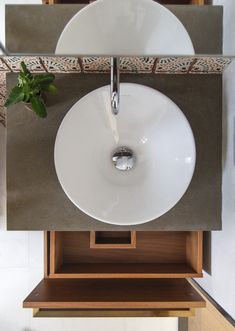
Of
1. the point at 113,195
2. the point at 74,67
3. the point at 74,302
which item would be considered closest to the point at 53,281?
the point at 74,302

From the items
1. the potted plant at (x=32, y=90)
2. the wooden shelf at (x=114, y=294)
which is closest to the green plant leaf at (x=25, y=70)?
the potted plant at (x=32, y=90)

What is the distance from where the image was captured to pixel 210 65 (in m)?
1.10

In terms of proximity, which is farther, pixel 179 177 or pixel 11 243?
pixel 11 243

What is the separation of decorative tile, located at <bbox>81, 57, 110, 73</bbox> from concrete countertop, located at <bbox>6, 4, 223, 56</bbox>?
10cm

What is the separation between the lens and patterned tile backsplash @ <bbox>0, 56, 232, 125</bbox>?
3.49ft

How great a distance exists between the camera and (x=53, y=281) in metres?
1.41

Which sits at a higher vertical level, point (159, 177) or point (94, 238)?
point (159, 177)

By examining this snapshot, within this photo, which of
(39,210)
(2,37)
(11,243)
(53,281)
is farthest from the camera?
(11,243)

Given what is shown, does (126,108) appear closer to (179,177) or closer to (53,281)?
(179,177)

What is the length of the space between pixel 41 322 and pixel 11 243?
39cm

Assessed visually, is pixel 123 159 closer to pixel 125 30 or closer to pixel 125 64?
pixel 125 64

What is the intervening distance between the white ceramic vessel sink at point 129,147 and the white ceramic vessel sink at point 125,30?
5.1 inches

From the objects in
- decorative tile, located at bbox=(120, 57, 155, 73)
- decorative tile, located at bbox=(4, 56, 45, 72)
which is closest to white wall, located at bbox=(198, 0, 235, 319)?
decorative tile, located at bbox=(120, 57, 155, 73)

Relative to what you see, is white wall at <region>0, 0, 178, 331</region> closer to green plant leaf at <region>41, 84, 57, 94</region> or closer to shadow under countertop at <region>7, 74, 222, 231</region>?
shadow under countertop at <region>7, 74, 222, 231</region>
